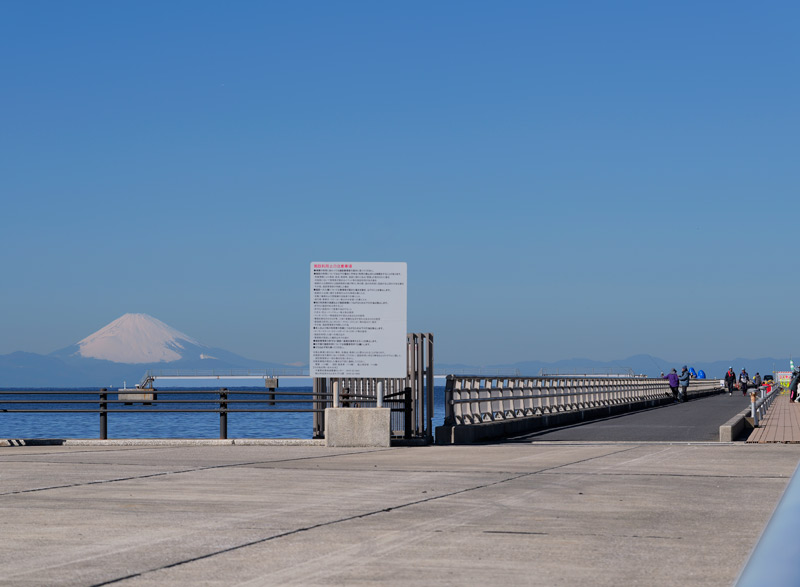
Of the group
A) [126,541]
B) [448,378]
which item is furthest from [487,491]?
[448,378]

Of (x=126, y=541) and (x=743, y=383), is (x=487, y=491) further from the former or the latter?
(x=743, y=383)

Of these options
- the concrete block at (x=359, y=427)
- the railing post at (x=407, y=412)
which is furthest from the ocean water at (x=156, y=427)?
the concrete block at (x=359, y=427)

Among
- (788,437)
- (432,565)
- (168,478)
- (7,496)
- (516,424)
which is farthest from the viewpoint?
(516,424)

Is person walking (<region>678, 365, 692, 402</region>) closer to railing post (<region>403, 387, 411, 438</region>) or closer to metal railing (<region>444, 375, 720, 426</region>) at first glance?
metal railing (<region>444, 375, 720, 426</region>)

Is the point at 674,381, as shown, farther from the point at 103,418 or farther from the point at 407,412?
the point at 103,418

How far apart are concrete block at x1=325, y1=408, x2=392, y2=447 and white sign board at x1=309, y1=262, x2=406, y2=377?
654 mm

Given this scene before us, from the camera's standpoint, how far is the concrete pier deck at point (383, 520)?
6.19 metres

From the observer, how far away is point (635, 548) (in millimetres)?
7109

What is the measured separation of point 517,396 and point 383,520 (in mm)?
17859

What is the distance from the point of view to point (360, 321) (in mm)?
18531

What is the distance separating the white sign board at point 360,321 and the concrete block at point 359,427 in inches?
25.7

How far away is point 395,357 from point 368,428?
4.25ft

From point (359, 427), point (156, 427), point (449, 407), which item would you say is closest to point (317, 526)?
point (359, 427)

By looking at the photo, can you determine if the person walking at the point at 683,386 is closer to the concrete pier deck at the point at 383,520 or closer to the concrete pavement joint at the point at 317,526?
the concrete pier deck at the point at 383,520
